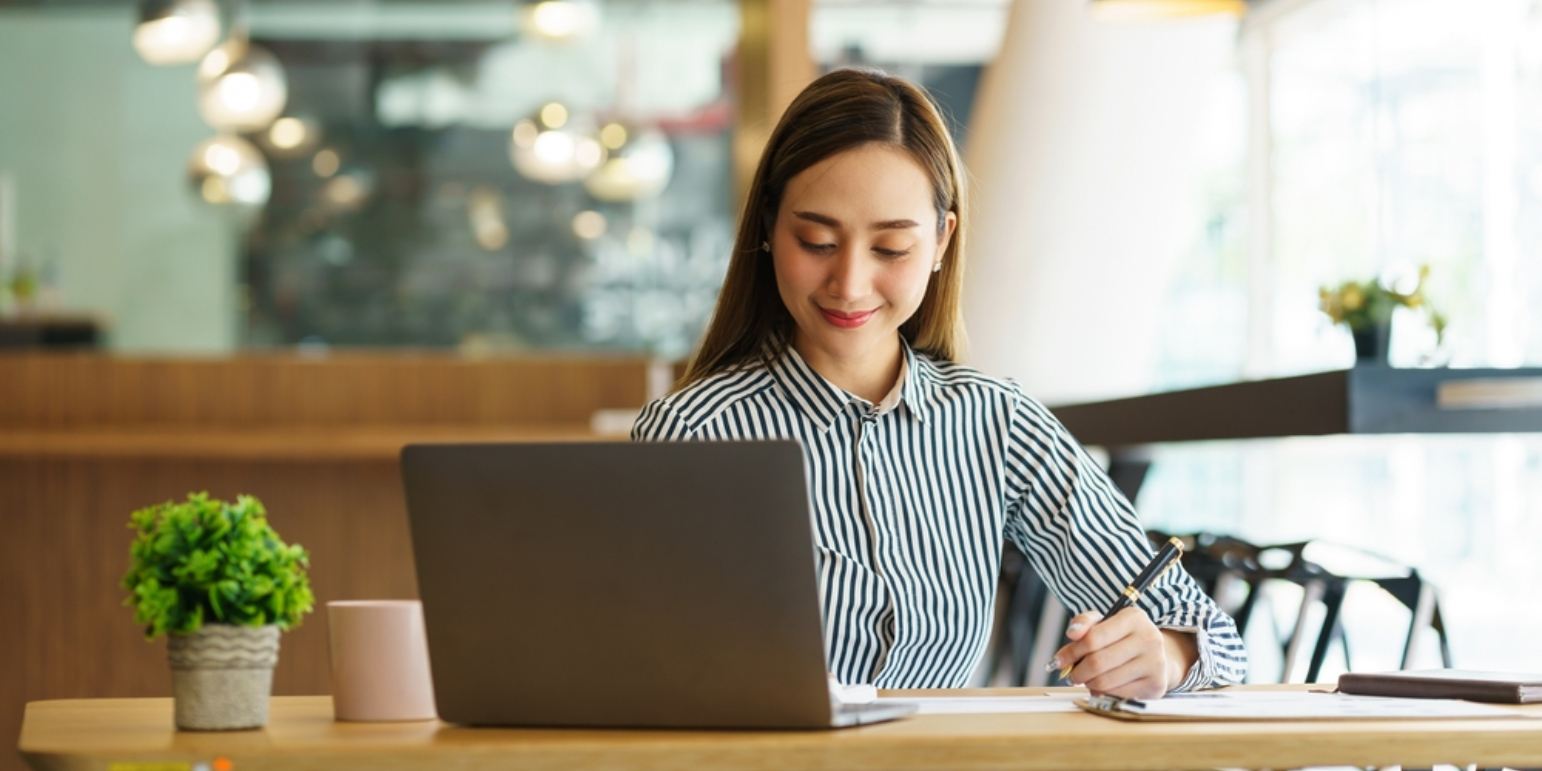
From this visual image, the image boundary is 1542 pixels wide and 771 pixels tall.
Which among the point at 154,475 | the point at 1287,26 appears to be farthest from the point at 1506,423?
the point at 1287,26

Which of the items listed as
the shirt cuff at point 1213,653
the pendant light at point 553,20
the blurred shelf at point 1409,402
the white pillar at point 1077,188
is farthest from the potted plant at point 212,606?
the pendant light at point 553,20

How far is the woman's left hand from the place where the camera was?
1.17 m

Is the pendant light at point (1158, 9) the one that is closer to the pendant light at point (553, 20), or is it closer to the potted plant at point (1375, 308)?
the potted plant at point (1375, 308)

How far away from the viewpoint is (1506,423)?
224 cm

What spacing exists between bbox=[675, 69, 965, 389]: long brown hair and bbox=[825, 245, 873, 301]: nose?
0.36 feet

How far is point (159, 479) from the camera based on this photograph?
3520mm

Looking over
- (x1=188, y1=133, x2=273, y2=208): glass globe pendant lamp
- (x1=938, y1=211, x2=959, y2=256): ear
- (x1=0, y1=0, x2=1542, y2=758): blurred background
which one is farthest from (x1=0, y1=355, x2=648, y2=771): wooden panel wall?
(x1=188, y1=133, x2=273, y2=208): glass globe pendant lamp

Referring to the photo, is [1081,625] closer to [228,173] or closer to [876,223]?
[876,223]

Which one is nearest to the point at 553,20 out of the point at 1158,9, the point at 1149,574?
→ the point at 1158,9

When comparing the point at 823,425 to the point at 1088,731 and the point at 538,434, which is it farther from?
the point at 538,434

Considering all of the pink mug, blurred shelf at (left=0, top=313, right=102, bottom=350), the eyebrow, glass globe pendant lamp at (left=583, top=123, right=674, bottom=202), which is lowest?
the pink mug

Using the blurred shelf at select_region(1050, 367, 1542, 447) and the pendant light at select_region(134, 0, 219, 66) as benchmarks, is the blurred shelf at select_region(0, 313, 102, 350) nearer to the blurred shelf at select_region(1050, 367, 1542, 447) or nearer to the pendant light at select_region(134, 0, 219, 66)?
the pendant light at select_region(134, 0, 219, 66)

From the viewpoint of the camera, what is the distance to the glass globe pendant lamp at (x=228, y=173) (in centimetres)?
662

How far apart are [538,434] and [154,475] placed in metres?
0.83
